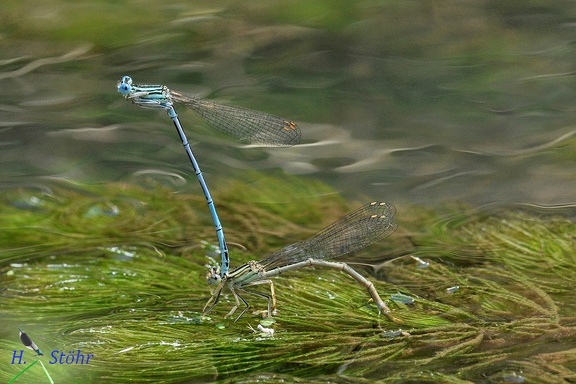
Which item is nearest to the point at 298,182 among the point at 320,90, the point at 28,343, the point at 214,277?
the point at 320,90

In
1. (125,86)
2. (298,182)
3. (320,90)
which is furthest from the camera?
(320,90)

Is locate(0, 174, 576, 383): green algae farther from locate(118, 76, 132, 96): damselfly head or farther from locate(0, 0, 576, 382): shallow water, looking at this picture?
locate(118, 76, 132, 96): damselfly head

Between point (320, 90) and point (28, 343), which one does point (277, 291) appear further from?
point (320, 90)

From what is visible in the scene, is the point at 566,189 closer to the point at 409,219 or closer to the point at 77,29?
the point at 409,219

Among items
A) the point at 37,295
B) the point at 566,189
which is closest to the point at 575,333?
the point at 566,189

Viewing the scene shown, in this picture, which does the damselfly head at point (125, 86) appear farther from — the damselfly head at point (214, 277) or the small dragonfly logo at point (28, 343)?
the small dragonfly logo at point (28, 343)

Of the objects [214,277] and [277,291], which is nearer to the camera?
[214,277]

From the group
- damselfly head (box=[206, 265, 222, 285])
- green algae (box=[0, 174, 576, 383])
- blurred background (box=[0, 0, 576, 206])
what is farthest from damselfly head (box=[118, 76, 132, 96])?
blurred background (box=[0, 0, 576, 206])

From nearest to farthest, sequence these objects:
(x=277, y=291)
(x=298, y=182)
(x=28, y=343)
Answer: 1. (x=28, y=343)
2. (x=277, y=291)
3. (x=298, y=182)
